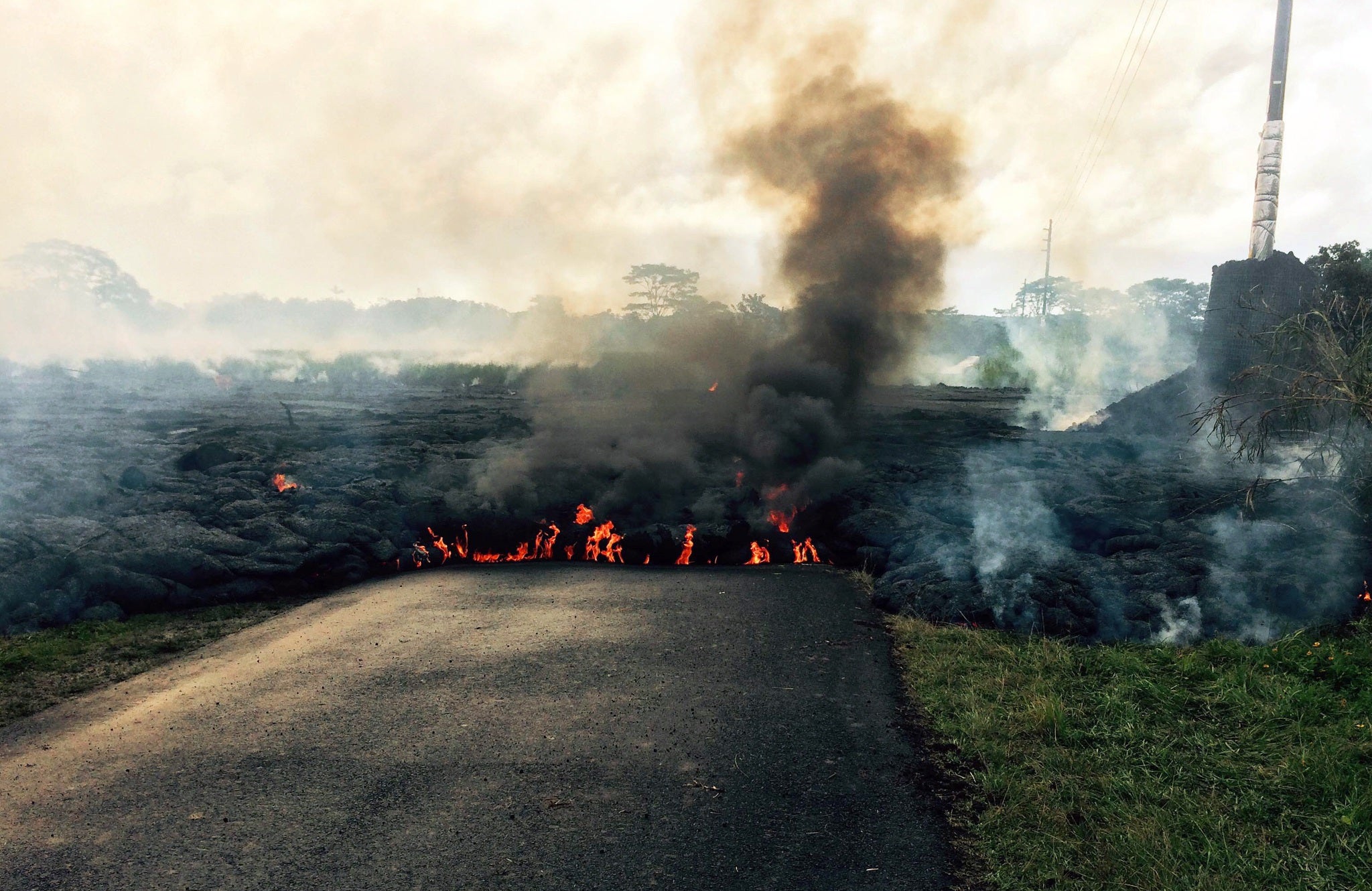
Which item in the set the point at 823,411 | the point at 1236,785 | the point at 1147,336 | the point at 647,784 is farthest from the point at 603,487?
the point at 1147,336

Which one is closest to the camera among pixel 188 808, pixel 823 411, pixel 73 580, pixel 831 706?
pixel 188 808

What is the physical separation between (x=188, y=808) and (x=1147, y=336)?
5940cm

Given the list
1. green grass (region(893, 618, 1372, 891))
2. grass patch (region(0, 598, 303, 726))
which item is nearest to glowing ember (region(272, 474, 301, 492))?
grass patch (region(0, 598, 303, 726))

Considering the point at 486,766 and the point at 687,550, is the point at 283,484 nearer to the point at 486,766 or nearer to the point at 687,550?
the point at 687,550

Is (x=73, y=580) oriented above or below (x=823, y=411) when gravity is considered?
below

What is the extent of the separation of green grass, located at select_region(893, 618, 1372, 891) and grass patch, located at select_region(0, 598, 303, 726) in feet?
30.0

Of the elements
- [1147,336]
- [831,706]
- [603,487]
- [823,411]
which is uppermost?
[1147,336]

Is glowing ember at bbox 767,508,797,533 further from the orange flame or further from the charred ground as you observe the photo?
the orange flame

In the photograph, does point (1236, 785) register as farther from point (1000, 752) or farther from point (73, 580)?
point (73, 580)

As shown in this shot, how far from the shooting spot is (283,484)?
17094 mm

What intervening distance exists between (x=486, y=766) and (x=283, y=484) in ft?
41.5

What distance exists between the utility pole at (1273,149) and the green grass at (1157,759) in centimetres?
1923

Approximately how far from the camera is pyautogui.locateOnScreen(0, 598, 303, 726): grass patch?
8.63m

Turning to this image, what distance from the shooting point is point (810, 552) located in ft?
49.7
